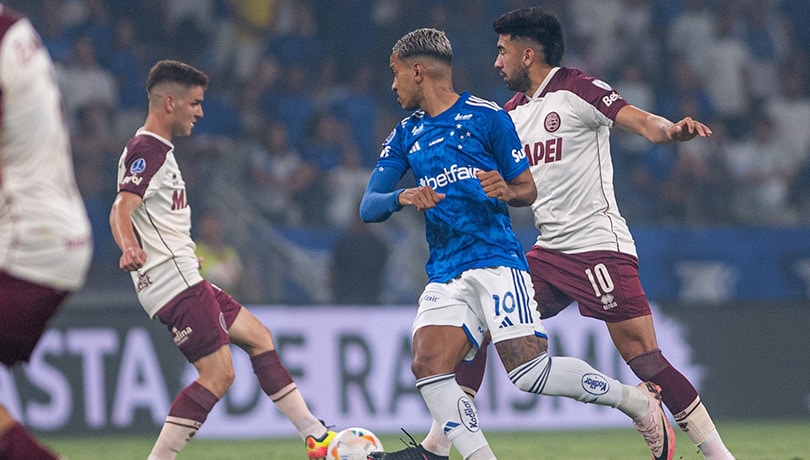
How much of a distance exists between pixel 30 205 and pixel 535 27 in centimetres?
328

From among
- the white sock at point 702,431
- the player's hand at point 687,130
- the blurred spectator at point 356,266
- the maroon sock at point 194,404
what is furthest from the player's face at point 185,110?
the blurred spectator at point 356,266

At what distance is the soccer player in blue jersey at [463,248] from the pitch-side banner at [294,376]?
4858 millimetres

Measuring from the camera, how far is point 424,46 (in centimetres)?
587

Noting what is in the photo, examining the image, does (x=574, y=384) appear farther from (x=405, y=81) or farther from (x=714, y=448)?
(x=405, y=81)

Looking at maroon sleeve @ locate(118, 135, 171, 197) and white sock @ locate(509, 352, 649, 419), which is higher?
maroon sleeve @ locate(118, 135, 171, 197)

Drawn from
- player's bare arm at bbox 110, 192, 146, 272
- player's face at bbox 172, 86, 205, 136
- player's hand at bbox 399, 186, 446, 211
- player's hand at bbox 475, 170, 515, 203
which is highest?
player's face at bbox 172, 86, 205, 136

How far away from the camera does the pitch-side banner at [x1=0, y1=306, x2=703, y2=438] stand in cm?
1031

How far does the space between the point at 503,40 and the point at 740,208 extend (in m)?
7.96

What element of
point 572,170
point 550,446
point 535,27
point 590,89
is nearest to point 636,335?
point 572,170

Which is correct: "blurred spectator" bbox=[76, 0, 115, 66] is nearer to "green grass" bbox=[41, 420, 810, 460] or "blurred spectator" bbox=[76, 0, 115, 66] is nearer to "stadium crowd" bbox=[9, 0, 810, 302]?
"stadium crowd" bbox=[9, 0, 810, 302]

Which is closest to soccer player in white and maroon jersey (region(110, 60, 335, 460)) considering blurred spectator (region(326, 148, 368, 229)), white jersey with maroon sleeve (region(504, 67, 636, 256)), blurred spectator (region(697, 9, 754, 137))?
white jersey with maroon sleeve (region(504, 67, 636, 256))

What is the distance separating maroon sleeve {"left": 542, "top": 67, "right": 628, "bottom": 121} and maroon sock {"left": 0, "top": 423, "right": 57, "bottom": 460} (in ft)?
11.5

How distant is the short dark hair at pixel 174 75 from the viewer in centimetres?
666

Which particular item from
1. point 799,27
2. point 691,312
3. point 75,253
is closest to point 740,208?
point 691,312
